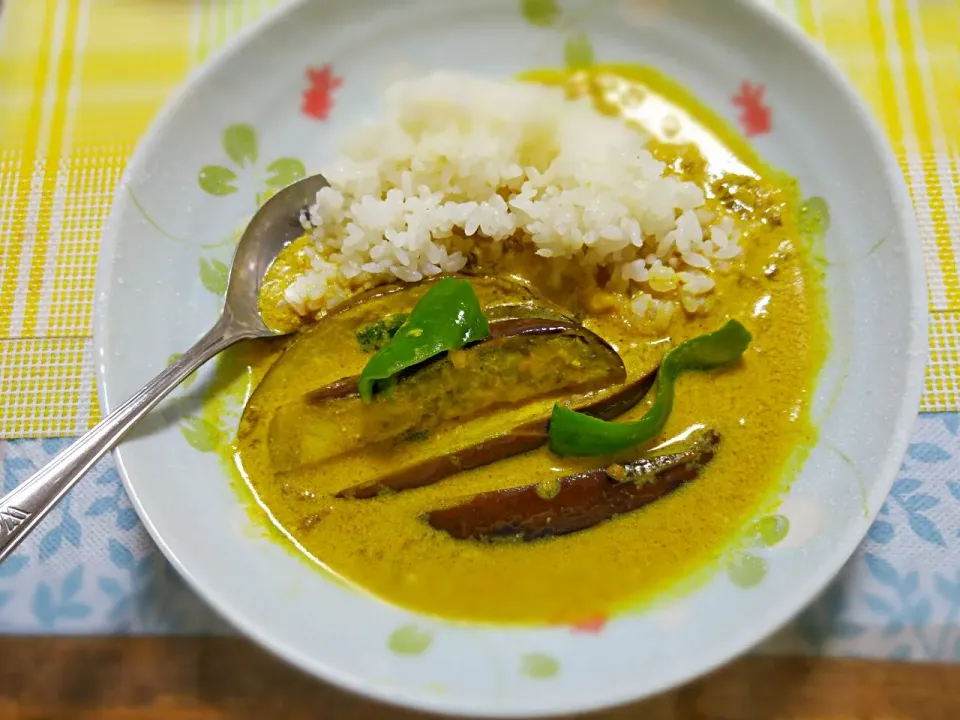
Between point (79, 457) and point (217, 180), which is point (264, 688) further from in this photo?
point (217, 180)

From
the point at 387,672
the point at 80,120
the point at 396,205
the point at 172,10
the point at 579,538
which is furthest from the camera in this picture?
the point at 172,10

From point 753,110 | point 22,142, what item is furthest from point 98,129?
point 753,110

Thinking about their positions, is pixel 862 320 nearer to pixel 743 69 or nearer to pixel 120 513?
pixel 743 69

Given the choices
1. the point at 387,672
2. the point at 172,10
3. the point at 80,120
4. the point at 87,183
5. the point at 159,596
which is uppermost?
the point at 172,10

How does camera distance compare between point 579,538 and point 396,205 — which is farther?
point 396,205

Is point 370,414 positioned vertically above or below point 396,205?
below

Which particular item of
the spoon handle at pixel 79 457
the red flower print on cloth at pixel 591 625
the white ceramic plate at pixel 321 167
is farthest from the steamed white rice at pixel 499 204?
the red flower print on cloth at pixel 591 625

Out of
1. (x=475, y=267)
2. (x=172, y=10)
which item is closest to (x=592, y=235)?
(x=475, y=267)

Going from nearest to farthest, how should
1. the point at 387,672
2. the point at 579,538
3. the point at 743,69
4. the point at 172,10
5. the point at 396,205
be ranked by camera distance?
1. the point at 387,672
2. the point at 579,538
3. the point at 396,205
4. the point at 743,69
5. the point at 172,10
